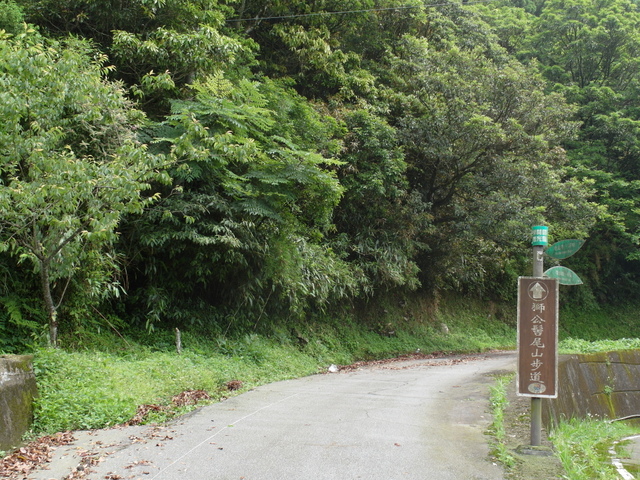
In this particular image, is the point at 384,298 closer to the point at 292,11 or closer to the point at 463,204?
the point at 463,204

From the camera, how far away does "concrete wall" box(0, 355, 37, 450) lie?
635 centimetres

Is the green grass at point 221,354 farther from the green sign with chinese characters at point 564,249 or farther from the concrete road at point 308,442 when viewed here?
the green sign with chinese characters at point 564,249

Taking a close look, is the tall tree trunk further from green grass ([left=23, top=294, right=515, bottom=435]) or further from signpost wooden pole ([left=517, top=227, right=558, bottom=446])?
signpost wooden pole ([left=517, top=227, right=558, bottom=446])

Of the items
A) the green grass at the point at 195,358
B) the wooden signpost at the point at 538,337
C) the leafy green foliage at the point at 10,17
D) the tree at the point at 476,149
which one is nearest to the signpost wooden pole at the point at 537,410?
the wooden signpost at the point at 538,337

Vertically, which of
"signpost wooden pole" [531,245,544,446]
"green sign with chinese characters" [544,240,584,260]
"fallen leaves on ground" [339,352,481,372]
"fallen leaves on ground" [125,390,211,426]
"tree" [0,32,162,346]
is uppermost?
"tree" [0,32,162,346]

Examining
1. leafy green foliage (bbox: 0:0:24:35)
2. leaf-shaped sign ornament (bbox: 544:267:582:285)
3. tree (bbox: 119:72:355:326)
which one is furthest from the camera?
tree (bbox: 119:72:355:326)

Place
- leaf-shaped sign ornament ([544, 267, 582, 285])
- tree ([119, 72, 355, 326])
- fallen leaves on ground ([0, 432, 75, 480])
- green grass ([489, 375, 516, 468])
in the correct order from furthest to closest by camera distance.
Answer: tree ([119, 72, 355, 326]) < leaf-shaped sign ornament ([544, 267, 582, 285]) < green grass ([489, 375, 516, 468]) < fallen leaves on ground ([0, 432, 75, 480])

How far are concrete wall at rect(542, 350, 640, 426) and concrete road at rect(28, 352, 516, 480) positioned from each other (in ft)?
5.19

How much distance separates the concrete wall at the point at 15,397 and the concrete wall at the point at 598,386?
25.5 ft

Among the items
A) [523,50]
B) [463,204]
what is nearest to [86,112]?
[463,204]

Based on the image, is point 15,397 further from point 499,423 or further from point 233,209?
point 233,209

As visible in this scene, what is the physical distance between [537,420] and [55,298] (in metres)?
8.15

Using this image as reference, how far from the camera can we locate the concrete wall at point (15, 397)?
20.8 feet

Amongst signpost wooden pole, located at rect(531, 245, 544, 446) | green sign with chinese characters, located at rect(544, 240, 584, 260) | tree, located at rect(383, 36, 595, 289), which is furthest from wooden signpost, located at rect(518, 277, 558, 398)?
tree, located at rect(383, 36, 595, 289)
